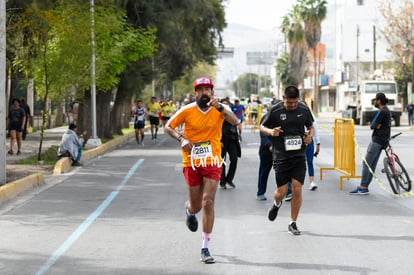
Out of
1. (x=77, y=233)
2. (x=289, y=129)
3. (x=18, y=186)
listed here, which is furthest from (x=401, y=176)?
(x=18, y=186)

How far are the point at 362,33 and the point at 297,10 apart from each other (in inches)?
974

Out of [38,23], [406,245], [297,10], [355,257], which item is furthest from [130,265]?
[297,10]

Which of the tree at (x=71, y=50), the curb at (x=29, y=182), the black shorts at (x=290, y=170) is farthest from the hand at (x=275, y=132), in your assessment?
the tree at (x=71, y=50)

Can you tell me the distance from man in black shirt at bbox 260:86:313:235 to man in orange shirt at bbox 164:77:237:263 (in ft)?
5.40

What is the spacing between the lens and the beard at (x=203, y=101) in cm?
866

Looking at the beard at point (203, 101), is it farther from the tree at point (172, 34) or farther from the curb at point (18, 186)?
the tree at point (172, 34)

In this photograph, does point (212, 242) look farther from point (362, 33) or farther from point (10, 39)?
point (362, 33)

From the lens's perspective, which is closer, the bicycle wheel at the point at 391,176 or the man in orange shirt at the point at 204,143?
the man in orange shirt at the point at 204,143

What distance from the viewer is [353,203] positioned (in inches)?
547

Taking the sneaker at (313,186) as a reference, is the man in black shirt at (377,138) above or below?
above

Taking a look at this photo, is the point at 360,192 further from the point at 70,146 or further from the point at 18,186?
the point at 70,146

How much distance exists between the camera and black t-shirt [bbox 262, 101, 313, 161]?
10430 mm

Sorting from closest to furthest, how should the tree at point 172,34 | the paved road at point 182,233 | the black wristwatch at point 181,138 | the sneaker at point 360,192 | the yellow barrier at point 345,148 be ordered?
the paved road at point 182,233 → the black wristwatch at point 181,138 → the sneaker at point 360,192 → the yellow barrier at point 345,148 → the tree at point 172,34

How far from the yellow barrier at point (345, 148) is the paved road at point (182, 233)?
1.12 ft
